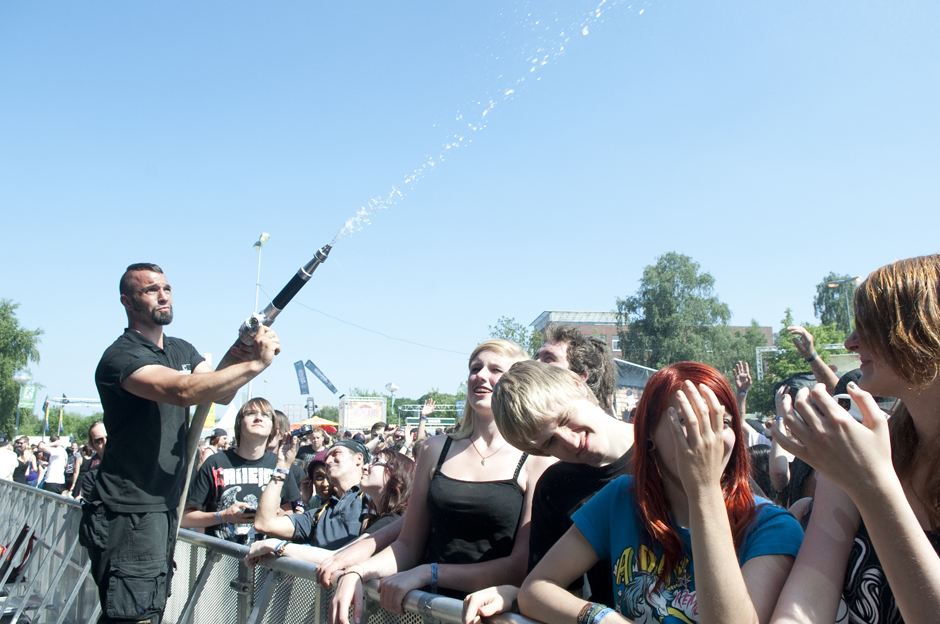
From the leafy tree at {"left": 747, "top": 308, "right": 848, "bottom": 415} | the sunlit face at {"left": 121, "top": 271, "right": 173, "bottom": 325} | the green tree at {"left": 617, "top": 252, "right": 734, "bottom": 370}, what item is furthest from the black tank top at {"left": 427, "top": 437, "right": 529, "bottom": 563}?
the green tree at {"left": 617, "top": 252, "right": 734, "bottom": 370}

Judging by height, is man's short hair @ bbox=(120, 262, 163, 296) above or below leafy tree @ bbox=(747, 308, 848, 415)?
below

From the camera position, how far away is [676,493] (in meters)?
2.02

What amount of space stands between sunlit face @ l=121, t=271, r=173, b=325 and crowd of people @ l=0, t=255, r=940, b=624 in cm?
82

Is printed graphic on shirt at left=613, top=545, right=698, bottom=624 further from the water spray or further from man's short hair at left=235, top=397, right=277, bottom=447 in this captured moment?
man's short hair at left=235, top=397, right=277, bottom=447

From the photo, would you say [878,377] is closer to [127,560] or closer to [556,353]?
[556,353]

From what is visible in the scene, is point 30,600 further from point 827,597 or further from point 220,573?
point 827,597

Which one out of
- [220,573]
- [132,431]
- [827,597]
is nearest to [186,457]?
[132,431]

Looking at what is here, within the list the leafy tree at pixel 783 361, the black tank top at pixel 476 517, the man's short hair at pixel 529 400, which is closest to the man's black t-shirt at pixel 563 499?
the man's short hair at pixel 529 400

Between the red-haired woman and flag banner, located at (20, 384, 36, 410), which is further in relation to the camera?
flag banner, located at (20, 384, 36, 410)

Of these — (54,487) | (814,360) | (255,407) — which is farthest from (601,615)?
(54,487)

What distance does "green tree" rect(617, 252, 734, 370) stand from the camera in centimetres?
5647

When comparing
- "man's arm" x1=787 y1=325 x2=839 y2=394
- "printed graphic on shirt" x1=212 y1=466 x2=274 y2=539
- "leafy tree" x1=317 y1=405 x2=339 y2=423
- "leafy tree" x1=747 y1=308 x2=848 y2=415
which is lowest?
"leafy tree" x1=317 y1=405 x2=339 y2=423

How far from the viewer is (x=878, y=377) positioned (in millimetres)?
1673

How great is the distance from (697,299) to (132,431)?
57.7 metres
